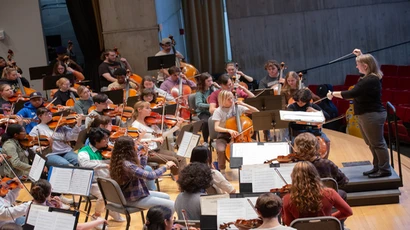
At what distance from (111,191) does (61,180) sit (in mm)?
483

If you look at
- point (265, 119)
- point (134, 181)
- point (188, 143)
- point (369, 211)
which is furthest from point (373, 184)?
point (134, 181)

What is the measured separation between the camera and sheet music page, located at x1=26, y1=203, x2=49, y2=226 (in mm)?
4617

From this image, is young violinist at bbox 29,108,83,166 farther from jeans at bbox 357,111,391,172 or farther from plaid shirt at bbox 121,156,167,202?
jeans at bbox 357,111,391,172

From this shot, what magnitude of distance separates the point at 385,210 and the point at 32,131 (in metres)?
4.02

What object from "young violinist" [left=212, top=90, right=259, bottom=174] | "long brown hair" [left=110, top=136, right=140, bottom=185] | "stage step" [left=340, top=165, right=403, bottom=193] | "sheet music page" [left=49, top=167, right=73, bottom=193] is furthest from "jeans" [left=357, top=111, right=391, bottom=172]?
"sheet music page" [left=49, top=167, right=73, bottom=193]

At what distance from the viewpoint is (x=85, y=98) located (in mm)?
8547

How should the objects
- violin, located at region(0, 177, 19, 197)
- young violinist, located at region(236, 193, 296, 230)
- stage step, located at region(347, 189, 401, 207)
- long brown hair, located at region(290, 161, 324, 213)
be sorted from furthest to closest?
stage step, located at region(347, 189, 401, 207) < violin, located at region(0, 177, 19, 197) < long brown hair, located at region(290, 161, 324, 213) < young violinist, located at region(236, 193, 296, 230)

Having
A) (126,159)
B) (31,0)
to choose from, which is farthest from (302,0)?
(126,159)

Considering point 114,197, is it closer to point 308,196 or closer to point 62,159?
point 62,159

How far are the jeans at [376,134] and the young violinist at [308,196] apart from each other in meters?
2.02

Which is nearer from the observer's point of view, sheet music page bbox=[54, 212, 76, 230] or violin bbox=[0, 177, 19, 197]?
sheet music page bbox=[54, 212, 76, 230]

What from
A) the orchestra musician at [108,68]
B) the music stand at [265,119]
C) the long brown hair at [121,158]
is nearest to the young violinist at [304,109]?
the music stand at [265,119]

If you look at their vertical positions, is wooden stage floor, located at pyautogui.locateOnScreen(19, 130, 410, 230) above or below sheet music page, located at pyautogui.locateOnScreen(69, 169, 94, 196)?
below

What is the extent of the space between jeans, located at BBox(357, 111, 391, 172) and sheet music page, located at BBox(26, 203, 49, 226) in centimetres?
335
